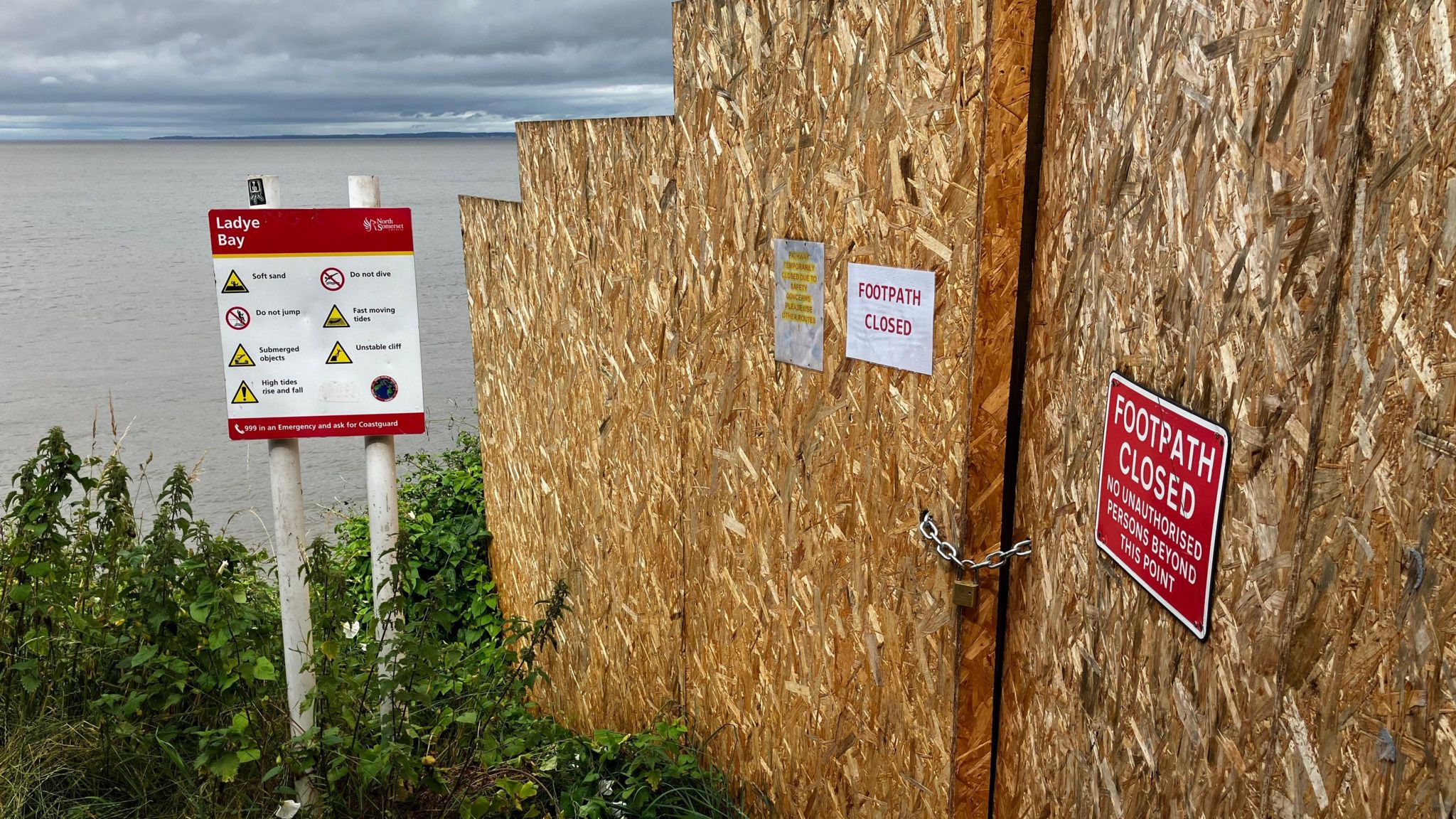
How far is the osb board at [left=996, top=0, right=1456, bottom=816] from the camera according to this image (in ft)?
5.47

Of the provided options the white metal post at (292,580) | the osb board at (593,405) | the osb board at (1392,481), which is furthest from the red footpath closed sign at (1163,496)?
the white metal post at (292,580)

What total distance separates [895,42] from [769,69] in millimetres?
684

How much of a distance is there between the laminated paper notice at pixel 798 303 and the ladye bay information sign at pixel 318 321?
4.29 feet

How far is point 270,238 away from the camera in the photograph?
3.69 m

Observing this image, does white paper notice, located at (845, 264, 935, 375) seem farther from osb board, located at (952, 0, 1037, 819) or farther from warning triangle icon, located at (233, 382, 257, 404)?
warning triangle icon, located at (233, 382, 257, 404)

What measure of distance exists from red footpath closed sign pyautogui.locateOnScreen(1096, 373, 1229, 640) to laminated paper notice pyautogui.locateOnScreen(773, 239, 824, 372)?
4.05 feet

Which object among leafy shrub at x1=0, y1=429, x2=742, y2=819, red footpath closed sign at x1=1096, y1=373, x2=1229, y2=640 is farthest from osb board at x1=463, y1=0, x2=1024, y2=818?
leafy shrub at x1=0, y1=429, x2=742, y2=819

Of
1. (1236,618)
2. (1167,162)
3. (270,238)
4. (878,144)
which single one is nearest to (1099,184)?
(1167,162)

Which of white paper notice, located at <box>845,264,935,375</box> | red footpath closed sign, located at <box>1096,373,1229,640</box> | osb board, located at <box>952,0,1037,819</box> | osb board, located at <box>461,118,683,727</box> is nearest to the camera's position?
red footpath closed sign, located at <box>1096,373,1229,640</box>

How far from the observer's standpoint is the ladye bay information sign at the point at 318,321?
3.69 m

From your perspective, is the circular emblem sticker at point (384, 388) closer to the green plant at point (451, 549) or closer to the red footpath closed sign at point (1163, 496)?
the red footpath closed sign at point (1163, 496)

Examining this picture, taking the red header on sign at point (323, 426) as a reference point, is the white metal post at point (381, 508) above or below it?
below

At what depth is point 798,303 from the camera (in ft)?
12.0

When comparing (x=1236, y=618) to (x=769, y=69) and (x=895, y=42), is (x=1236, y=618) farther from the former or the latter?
(x=769, y=69)
